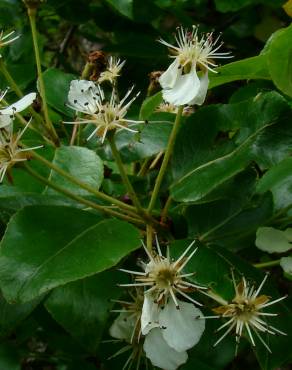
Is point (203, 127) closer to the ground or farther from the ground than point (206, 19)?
farther from the ground

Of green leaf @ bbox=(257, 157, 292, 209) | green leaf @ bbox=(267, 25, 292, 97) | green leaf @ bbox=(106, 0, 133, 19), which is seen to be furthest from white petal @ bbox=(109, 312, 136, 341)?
green leaf @ bbox=(106, 0, 133, 19)

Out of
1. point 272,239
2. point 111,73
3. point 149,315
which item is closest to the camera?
point 149,315

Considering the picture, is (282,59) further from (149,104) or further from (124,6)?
(124,6)

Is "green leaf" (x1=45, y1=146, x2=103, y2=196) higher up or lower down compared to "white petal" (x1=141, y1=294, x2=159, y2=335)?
higher up

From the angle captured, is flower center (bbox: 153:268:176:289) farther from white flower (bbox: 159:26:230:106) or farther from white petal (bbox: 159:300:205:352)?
white flower (bbox: 159:26:230:106)

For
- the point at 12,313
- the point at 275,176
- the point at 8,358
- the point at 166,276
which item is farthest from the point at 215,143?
the point at 8,358

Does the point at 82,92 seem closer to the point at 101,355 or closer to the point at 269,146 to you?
the point at 269,146

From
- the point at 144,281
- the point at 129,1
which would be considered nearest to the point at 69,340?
the point at 144,281
